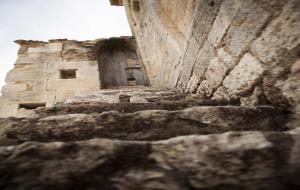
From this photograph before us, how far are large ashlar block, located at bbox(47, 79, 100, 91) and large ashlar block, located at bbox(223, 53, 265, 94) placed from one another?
446 centimetres

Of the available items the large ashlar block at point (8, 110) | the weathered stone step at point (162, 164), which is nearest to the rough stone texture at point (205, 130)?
the weathered stone step at point (162, 164)

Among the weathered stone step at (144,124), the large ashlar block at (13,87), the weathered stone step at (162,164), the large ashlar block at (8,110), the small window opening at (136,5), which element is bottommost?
the large ashlar block at (8,110)

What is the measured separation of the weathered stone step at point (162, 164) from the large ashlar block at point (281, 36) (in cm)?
63

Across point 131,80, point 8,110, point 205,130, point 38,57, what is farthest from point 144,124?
point 38,57

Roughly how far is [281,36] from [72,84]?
17.2 ft

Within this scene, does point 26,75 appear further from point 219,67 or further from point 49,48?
point 219,67

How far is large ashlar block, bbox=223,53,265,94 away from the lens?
64.5 inches

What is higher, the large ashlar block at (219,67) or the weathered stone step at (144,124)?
the large ashlar block at (219,67)

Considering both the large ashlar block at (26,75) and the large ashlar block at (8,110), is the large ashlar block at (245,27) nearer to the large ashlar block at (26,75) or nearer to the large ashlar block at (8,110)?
the large ashlar block at (8,110)

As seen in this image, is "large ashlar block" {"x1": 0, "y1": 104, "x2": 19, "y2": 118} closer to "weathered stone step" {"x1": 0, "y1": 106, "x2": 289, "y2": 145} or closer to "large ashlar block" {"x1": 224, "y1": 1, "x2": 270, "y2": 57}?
"weathered stone step" {"x1": 0, "y1": 106, "x2": 289, "y2": 145}

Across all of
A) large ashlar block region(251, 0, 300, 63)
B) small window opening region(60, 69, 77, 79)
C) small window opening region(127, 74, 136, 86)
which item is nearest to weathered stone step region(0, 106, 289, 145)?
large ashlar block region(251, 0, 300, 63)

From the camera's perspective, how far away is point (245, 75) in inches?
69.6

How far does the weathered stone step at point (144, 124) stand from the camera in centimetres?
120

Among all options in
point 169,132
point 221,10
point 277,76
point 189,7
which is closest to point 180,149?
point 169,132
